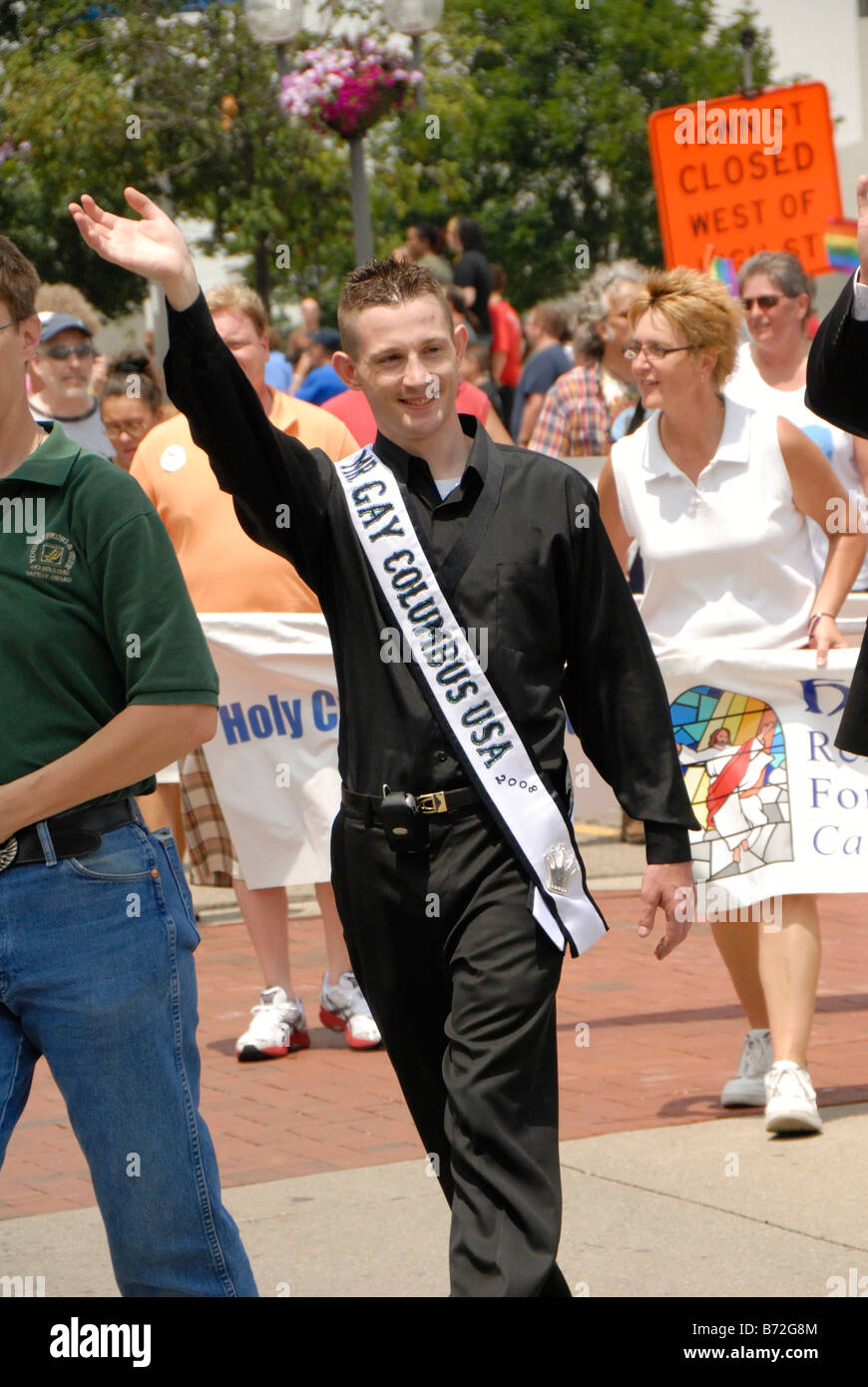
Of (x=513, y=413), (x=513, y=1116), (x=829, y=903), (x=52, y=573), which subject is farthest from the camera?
(x=513, y=413)

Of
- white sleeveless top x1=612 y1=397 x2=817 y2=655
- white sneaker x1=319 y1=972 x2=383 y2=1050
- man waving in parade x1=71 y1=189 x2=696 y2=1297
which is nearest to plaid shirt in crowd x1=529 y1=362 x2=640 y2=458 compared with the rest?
white sneaker x1=319 y1=972 x2=383 y2=1050

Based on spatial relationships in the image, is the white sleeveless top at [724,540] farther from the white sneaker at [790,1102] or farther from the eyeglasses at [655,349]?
the white sneaker at [790,1102]

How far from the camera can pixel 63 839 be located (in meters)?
2.94

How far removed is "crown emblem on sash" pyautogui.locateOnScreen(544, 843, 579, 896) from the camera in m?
3.50

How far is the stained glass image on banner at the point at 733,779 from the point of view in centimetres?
557

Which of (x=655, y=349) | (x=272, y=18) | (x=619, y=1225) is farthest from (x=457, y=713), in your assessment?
(x=272, y=18)

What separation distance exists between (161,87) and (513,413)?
1012 centimetres

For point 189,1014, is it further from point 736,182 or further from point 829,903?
point 736,182

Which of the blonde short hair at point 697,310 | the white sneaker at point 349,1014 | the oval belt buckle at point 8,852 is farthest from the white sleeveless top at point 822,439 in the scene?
the oval belt buckle at point 8,852

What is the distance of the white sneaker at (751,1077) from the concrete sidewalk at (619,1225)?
0.49 feet

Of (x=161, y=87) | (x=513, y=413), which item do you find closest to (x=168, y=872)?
(x=513, y=413)

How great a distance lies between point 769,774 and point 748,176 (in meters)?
6.01

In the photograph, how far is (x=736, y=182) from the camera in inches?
426
